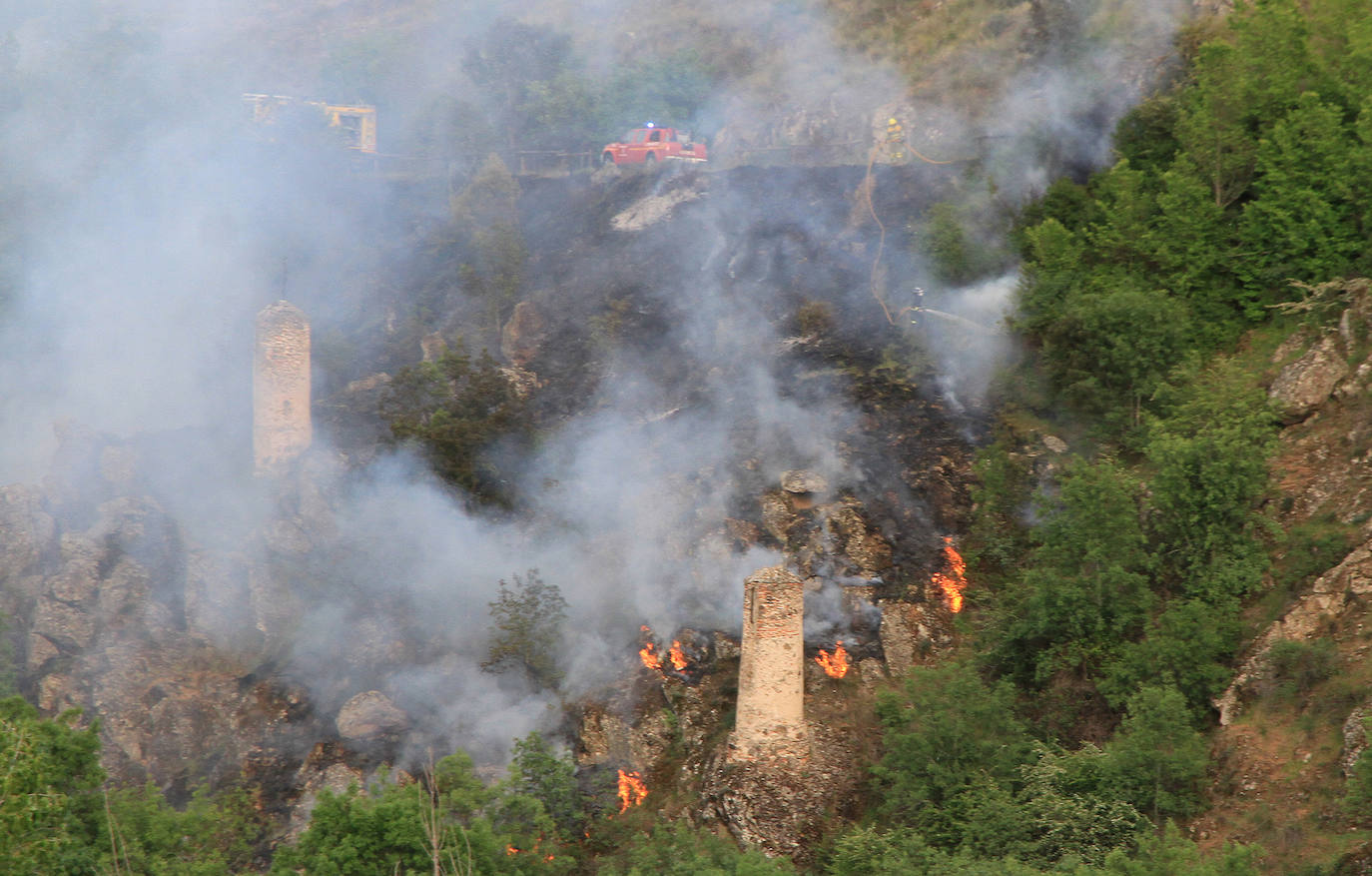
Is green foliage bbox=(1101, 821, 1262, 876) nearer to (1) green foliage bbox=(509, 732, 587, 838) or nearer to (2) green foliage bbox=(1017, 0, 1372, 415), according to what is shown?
(1) green foliage bbox=(509, 732, 587, 838)

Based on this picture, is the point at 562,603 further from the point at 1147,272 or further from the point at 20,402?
the point at 20,402

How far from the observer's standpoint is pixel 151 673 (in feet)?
98.3

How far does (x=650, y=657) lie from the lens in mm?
27750

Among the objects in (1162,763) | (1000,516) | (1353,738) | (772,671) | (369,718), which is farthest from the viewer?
(369,718)

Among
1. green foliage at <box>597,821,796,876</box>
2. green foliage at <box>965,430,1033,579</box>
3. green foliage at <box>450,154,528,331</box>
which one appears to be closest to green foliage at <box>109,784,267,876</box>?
green foliage at <box>597,821,796,876</box>

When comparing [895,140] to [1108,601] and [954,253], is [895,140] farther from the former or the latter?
[1108,601]

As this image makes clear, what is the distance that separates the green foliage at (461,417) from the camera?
32.0m

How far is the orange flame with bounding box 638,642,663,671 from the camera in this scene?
90.3 feet

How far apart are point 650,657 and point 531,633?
7.35 ft

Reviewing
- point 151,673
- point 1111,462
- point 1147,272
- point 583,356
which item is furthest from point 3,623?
point 1147,272

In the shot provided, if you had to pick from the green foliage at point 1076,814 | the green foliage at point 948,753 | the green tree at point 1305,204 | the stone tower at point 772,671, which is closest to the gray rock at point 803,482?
the stone tower at point 772,671

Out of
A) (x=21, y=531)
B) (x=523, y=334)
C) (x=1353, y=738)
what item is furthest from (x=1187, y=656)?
(x=21, y=531)

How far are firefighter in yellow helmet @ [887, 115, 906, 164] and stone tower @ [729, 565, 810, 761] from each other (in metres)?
18.9

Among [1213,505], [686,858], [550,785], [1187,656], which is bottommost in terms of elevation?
[686,858]
